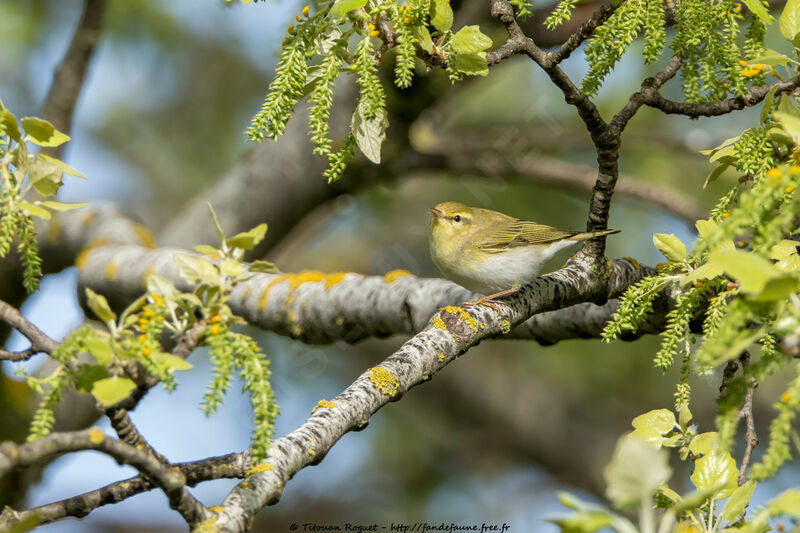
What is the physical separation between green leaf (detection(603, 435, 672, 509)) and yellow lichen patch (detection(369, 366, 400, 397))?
75 cm

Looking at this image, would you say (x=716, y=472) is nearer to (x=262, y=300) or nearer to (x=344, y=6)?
(x=344, y=6)

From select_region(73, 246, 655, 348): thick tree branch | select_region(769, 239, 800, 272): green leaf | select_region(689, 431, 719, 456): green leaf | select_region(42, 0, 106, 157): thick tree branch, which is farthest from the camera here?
select_region(42, 0, 106, 157): thick tree branch

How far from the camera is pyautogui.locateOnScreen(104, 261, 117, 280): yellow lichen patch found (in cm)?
400

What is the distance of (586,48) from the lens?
1.76 meters

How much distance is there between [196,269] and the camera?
1491 millimetres

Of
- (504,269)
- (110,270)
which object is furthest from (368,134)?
(110,270)

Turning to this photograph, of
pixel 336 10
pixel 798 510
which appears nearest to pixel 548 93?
pixel 336 10

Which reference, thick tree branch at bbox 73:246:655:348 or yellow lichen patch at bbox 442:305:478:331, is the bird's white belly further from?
yellow lichen patch at bbox 442:305:478:331

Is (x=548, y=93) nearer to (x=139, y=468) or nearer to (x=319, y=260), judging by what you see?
(x=319, y=260)

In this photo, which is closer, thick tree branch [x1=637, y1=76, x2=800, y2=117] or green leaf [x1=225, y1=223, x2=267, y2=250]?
green leaf [x1=225, y1=223, x2=267, y2=250]

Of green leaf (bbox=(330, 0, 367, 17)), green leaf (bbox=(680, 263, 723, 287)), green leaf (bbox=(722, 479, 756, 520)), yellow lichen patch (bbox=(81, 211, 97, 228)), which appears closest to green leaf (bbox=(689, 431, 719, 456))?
green leaf (bbox=(722, 479, 756, 520))

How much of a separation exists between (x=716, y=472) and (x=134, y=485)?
1242mm

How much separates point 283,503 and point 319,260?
8.00 feet

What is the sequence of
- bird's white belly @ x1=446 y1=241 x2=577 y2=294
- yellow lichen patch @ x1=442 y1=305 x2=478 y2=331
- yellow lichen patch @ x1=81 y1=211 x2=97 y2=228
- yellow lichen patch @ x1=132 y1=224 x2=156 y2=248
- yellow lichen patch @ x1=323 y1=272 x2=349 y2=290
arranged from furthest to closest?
1. yellow lichen patch @ x1=81 y1=211 x2=97 y2=228
2. yellow lichen patch @ x1=132 y1=224 x2=156 y2=248
3. yellow lichen patch @ x1=323 y1=272 x2=349 y2=290
4. bird's white belly @ x1=446 y1=241 x2=577 y2=294
5. yellow lichen patch @ x1=442 y1=305 x2=478 y2=331
